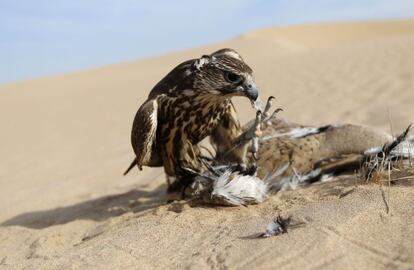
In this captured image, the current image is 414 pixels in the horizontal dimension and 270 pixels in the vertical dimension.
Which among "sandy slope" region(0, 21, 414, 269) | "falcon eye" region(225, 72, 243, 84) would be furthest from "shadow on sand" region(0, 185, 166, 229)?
"falcon eye" region(225, 72, 243, 84)

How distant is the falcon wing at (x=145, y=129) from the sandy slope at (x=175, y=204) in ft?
1.30

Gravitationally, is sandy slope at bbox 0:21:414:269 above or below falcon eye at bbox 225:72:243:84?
below

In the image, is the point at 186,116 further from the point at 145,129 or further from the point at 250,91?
the point at 250,91

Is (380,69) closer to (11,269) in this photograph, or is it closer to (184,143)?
(184,143)

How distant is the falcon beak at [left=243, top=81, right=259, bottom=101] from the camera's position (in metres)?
2.95

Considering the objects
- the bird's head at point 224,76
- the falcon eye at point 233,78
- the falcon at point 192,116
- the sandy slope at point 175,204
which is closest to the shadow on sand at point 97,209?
the sandy slope at point 175,204

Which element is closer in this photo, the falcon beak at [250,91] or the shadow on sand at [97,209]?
the falcon beak at [250,91]

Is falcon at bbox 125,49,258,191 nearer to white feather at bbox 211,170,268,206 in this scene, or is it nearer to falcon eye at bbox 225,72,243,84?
falcon eye at bbox 225,72,243,84

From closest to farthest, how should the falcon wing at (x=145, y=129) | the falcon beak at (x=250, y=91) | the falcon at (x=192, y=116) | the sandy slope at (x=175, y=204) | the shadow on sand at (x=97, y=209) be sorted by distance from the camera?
1. the sandy slope at (x=175, y=204)
2. the falcon beak at (x=250, y=91)
3. the falcon at (x=192, y=116)
4. the falcon wing at (x=145, y=129)
5. the shadow on sand at (x=97, y=209)

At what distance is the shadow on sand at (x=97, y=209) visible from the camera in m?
3.87

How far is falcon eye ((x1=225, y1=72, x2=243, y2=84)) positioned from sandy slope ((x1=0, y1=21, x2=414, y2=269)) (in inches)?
30.5

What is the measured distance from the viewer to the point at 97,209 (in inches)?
163

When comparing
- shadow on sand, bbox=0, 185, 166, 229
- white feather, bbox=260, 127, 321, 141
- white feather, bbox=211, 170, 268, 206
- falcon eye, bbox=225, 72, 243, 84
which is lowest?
shadow on sand, bbox=0, 185, 166, 229

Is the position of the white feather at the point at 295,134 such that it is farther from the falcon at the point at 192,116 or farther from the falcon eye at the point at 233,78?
the falcon eye at the point at 233,78
